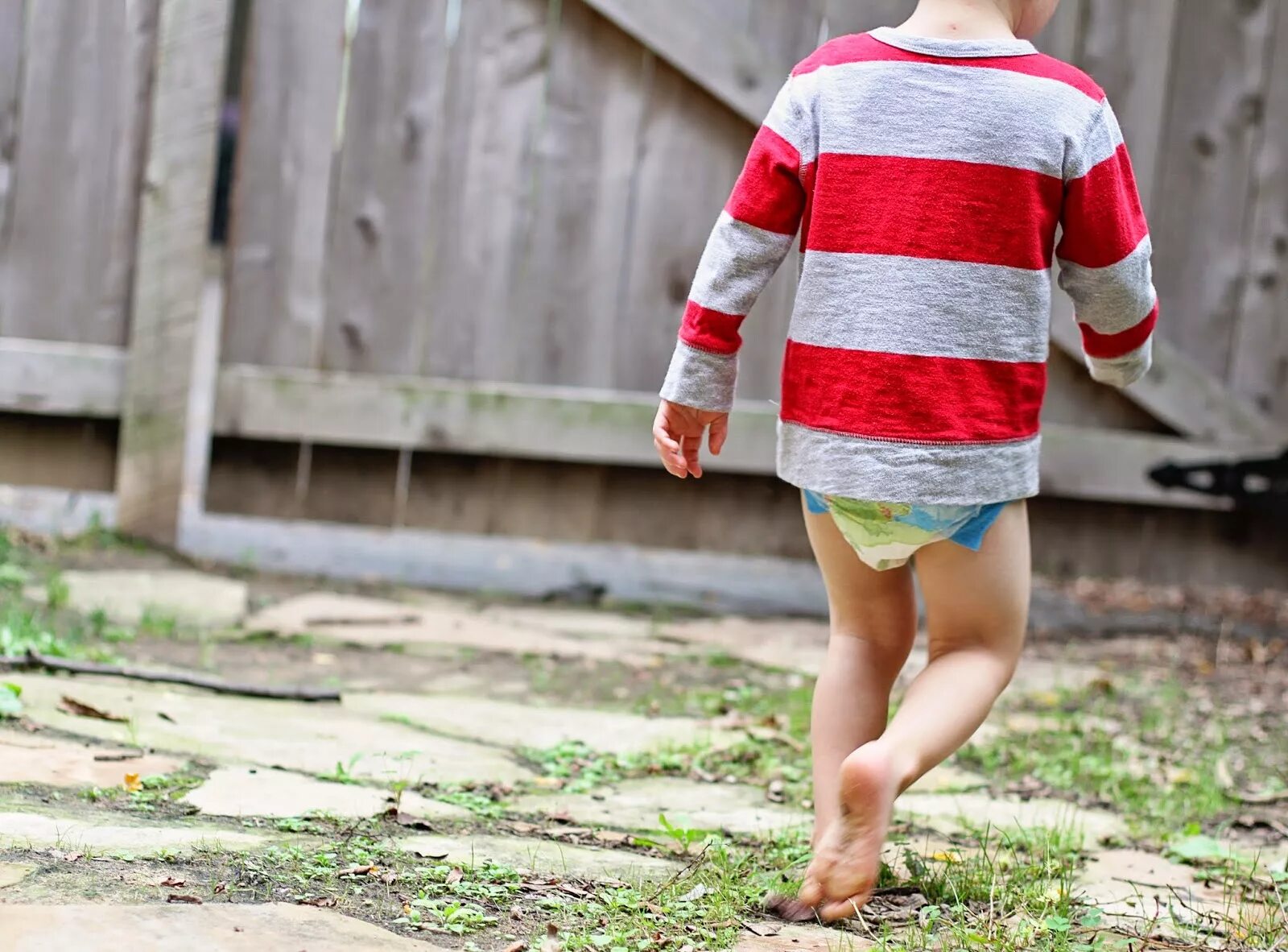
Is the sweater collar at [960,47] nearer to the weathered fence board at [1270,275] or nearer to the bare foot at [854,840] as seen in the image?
the bare foot at [854,840]

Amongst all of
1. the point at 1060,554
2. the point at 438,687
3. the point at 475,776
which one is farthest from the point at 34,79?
the point at 1060,554

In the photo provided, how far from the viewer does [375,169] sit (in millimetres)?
3889

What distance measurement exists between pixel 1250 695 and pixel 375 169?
2621 millimetres

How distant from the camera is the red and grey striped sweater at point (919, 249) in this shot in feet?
5.70

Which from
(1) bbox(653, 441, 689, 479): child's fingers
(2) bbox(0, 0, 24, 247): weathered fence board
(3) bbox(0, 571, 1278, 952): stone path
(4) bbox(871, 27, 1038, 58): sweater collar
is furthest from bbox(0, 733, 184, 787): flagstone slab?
(2) bbox(0, 0, 24, 247): weathered fence board

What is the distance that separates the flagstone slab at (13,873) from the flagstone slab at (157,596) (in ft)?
5.67

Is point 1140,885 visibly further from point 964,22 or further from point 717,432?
point 964,22

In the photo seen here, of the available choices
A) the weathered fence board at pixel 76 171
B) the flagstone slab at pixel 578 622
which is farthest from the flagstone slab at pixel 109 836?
the weathered fence board at pixel 76 171

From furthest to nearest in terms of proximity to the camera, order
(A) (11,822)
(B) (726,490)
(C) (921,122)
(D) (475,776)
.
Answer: (B) (726,490) < (D) (475,776) < (C) (921,122) < (A) (11,822)

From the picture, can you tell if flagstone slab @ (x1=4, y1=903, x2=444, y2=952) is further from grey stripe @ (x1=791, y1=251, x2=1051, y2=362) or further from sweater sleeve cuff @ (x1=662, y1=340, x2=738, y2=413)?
grey stripe @ (x1=791, y1=251, x2=1051, y2=362)

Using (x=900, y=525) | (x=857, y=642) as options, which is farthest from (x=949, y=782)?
(x=900, y=525)

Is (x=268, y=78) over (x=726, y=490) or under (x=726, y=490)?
over

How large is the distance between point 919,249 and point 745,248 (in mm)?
215

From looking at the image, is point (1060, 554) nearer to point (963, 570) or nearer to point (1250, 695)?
point (1250, 695)
